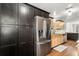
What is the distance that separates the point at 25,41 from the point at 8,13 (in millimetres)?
853

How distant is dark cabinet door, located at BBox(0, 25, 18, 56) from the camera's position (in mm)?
1683

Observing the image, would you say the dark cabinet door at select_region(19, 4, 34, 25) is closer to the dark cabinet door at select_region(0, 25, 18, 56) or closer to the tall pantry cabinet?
the tall pantry cabinet

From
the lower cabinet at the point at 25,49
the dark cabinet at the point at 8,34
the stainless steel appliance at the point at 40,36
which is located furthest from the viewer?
the stainless steel appliance at the point at 40,36

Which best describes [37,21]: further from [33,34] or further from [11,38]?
[11,38]

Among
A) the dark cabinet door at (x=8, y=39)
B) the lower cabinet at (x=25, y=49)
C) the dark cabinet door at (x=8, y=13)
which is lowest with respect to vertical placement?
the lower cabinet at (x=25, y=49)

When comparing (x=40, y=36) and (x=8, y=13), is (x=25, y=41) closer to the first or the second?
(x=40, y=36)

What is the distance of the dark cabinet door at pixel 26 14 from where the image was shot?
2.10 meters

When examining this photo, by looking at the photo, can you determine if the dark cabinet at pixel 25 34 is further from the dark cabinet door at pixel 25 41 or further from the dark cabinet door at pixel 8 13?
the dark cabinet door at pixel 8 13

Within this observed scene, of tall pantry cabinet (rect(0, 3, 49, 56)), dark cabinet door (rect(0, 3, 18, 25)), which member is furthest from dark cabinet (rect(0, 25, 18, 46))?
dark cabinet door (rect(0, 3, 18, 25))

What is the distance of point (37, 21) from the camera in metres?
2.46

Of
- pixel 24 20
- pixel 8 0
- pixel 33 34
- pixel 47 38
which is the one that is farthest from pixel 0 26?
pixel 47 38

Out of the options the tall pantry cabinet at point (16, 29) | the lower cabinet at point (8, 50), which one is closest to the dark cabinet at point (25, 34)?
the tall pantry cabinet at point (16, 29)

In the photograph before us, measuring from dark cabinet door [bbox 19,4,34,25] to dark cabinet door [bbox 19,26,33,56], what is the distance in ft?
0.52

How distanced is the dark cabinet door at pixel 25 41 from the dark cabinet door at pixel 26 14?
6.3 inches
